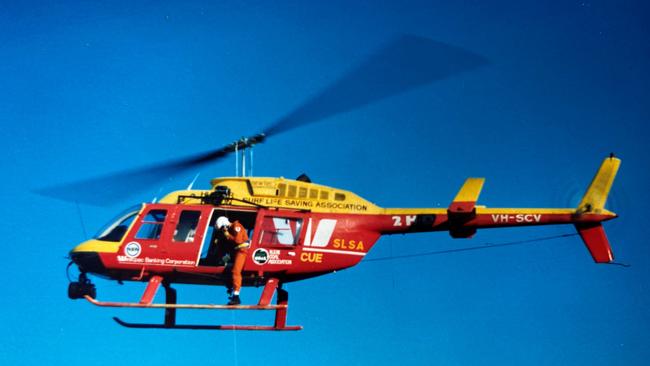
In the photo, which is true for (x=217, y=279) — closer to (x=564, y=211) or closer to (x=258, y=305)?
(x=258, y=305)

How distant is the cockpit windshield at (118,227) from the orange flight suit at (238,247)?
223 cm

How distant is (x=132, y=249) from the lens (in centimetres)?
1483

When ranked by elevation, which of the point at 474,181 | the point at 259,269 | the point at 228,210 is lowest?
the point at 259,269

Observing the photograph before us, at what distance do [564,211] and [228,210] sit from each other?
24.6ft

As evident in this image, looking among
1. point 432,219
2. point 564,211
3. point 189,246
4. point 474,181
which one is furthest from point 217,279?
point 564,211

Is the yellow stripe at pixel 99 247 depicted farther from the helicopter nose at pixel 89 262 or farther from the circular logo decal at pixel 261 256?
the circular logo decal at pixel 261 256

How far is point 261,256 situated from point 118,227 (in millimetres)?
3218

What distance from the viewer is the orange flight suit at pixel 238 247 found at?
1467 cm

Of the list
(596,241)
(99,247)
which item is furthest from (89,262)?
(596,241)

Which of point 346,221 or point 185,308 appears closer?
point 185,308

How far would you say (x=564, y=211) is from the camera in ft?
50.9

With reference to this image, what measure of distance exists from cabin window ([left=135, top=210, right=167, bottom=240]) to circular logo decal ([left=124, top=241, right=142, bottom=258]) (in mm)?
191

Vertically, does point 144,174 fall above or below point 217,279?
above

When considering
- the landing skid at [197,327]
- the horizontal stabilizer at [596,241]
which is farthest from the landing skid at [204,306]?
the horizontal stabilizer at [596,241]
